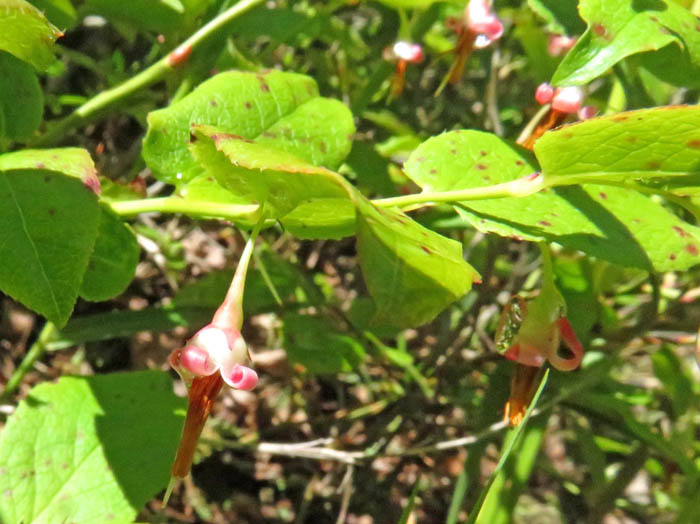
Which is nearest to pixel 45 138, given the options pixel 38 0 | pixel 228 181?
pixel 38 0

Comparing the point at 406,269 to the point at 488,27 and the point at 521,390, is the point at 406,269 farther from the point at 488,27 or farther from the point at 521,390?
the point at 488,27

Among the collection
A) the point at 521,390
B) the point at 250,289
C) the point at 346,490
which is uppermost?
the point at 521,390

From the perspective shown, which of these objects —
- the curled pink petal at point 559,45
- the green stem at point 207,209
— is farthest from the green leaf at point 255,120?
the curled pink petal at point 559,45

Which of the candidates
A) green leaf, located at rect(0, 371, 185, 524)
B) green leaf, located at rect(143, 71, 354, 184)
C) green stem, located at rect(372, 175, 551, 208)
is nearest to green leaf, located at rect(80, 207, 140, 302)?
green leaf, located at rect(143, 71, 354, 184)

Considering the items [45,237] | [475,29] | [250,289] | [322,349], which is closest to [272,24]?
[475,29]

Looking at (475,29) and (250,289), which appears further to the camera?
(250,289)

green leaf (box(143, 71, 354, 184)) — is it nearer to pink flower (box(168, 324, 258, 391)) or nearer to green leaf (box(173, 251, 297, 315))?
pink flower (box(168, 324, 258, 391))

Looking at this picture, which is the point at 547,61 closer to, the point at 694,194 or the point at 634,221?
the point at 634,221
